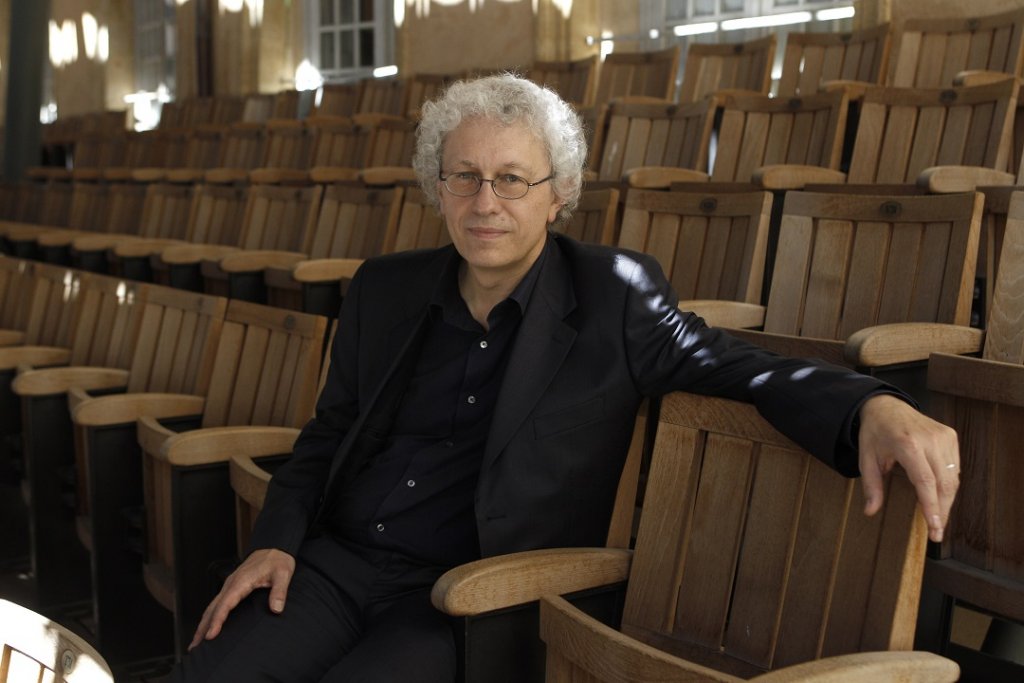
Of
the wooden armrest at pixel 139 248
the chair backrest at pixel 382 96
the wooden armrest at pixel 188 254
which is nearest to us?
the wooden armrest at pixel 188 254

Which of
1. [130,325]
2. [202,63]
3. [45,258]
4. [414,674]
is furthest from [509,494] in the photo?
[202,63]

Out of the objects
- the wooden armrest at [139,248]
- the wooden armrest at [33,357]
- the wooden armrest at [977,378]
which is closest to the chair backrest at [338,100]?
the wooden armrest at [139,248]

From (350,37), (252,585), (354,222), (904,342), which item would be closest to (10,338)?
(354,222)

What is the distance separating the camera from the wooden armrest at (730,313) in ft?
7.18

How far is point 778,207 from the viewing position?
8.61ft

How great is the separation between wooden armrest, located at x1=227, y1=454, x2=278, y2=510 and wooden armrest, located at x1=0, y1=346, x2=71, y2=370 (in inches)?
63.9

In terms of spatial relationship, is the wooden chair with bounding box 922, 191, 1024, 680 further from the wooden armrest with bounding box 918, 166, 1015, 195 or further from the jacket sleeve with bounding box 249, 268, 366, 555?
the wooden armrest with bounding box 918, 166, 1015, 195

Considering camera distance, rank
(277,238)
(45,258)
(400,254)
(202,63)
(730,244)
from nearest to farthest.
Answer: (400,254)
(730,244)
(277,238)
(45,258)
(202,63)

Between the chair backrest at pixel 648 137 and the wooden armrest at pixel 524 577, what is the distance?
251 cm

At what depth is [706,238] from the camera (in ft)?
8.18

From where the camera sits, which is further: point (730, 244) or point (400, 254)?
point (730, 244)

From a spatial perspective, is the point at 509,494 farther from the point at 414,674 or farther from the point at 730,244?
the point at 730,244

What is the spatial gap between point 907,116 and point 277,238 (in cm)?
223

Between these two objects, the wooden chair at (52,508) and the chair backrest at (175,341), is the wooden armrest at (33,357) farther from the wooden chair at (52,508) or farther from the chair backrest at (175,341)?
the chair backrest at (175,341)
